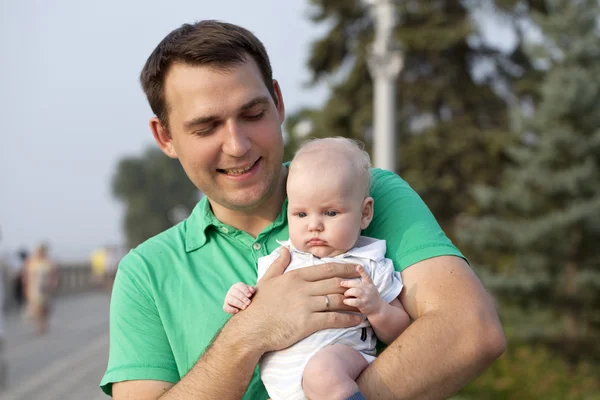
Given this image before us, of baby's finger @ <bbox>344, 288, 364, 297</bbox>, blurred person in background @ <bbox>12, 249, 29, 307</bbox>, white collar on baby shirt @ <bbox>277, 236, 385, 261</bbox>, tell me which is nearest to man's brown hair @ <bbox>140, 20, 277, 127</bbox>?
white collar on baby shirt @ <bbox>277, 236, 385, 261</bbox>

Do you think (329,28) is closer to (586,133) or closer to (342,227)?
(586,133)

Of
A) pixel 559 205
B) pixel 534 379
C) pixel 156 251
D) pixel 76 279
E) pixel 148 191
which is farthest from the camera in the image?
pixel 148 191

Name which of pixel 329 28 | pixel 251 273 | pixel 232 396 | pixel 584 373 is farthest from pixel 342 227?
pixel 329 28

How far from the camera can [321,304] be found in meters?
2.69

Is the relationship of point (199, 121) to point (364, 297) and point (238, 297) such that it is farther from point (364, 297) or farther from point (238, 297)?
point (364, 297)

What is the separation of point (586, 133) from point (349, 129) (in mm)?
8026

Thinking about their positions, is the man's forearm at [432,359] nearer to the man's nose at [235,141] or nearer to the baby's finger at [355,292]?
the baby's finger at [355,292]

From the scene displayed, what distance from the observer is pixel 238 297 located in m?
2.82

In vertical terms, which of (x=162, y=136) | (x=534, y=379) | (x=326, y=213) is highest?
(x=162, y=136)

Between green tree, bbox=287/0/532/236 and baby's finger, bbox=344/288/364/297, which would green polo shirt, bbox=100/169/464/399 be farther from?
green tree, bbox=287/0/532/236

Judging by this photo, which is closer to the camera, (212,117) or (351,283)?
(351,283)

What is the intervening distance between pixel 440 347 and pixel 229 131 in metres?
1.10

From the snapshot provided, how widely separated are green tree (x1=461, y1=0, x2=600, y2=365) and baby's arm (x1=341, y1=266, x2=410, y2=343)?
39.7ft

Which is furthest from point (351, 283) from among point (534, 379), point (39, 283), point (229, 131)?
point (39, 283)
